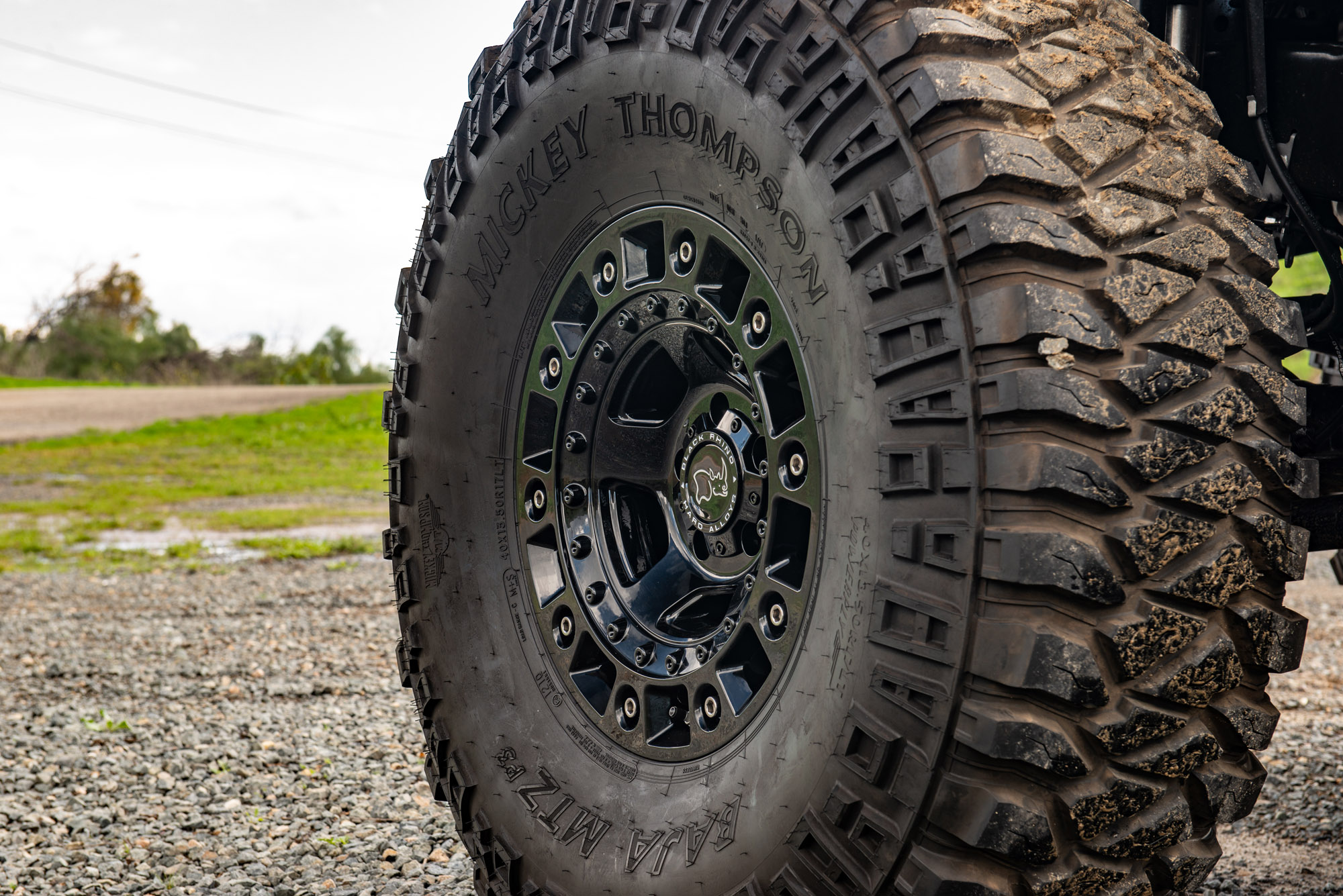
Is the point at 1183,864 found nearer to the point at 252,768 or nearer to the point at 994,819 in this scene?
the point at 994,819

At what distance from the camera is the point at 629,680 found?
188cm

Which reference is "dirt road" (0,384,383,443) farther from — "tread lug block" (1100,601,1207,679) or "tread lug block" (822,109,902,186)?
"tread lug block" (1100,601,1207,679)

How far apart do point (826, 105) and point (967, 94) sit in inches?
7.4

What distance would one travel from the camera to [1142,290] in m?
1.28

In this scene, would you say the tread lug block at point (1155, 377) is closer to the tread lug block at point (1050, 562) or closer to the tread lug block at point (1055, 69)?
the tread lug block at point (1050, 562)

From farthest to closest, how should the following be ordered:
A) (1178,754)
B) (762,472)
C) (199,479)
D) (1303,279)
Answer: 1. (199,479)
2. (1303,279)
3. (762,472)
4. (1178,754)

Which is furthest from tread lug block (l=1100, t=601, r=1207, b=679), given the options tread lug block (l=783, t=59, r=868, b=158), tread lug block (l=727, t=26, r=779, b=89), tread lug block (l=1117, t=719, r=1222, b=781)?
tread lug block (l=727, t=26, r=779, b=89)

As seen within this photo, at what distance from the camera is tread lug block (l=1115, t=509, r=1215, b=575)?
4.00 ft

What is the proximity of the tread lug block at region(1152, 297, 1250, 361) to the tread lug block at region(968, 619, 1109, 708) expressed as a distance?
0.39m

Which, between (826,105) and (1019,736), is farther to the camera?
(826,105)

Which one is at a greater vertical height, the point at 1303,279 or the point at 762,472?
the point at 1303,279

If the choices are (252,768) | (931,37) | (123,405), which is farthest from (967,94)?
(123,405)

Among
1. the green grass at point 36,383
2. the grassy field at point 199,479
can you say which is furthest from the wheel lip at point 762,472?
the green grass at point 36,383

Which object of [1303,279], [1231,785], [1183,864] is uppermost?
[1303,279]
